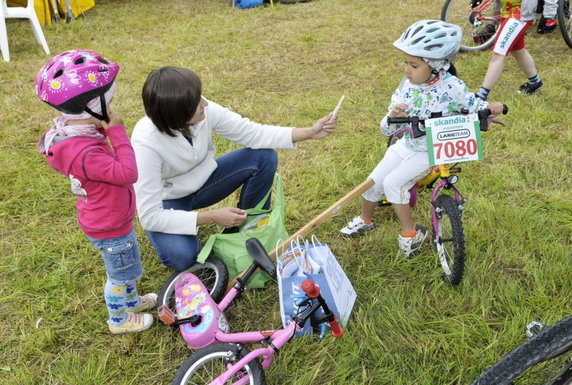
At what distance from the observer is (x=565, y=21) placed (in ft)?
18.5

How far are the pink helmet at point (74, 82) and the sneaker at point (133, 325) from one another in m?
1.07

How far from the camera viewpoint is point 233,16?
8.34 m

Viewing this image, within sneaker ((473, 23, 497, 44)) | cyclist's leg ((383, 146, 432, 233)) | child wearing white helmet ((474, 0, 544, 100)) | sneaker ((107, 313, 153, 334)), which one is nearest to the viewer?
sneaker ((107, 313, 153, 334))

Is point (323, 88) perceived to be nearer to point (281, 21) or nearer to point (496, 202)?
point (496, 202)

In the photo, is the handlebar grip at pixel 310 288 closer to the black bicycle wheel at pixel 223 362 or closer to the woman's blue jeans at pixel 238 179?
the black bicycle wheel at pixel 223 362

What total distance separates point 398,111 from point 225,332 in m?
1.41

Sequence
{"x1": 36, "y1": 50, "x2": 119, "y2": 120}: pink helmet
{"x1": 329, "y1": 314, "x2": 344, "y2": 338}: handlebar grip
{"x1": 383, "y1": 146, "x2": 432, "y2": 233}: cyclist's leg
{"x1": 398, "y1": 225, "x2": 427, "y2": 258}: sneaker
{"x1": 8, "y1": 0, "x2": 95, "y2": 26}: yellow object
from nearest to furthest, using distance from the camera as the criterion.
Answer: {"x1": 36, "y1": 50, "x2": 119, "y2": 120}: pink helmet
{"x1": 329, "y1": 314, "x2": 344, "y2": 338}: handlebar grip
{"x1": 383, "y1": 146, "x2": 432, "y2": 233}: cyclist's leg
{"x1": 398, "y1": 225, "x2": 427, "y2": 258}: sneaker
{"x1": 8, "y1": 0, "x2": 95, "y2": 26}: yellow object

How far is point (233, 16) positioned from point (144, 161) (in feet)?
22.1

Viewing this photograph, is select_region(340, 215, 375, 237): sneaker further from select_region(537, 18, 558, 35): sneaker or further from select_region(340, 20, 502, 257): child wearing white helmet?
select_region(537, 18, 558, 35): sneaker

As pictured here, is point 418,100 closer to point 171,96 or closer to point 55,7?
point 171,96

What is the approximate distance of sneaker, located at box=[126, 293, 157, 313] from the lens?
2.45 m

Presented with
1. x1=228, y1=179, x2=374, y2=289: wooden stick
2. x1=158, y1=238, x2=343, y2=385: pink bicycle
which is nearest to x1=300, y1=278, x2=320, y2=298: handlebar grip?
x1=158, y1=238, x2=343, y2=385: pink bicycle

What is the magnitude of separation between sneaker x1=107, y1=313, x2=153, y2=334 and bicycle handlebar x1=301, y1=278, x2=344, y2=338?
95cm

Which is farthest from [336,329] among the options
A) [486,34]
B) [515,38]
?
[486,34]
